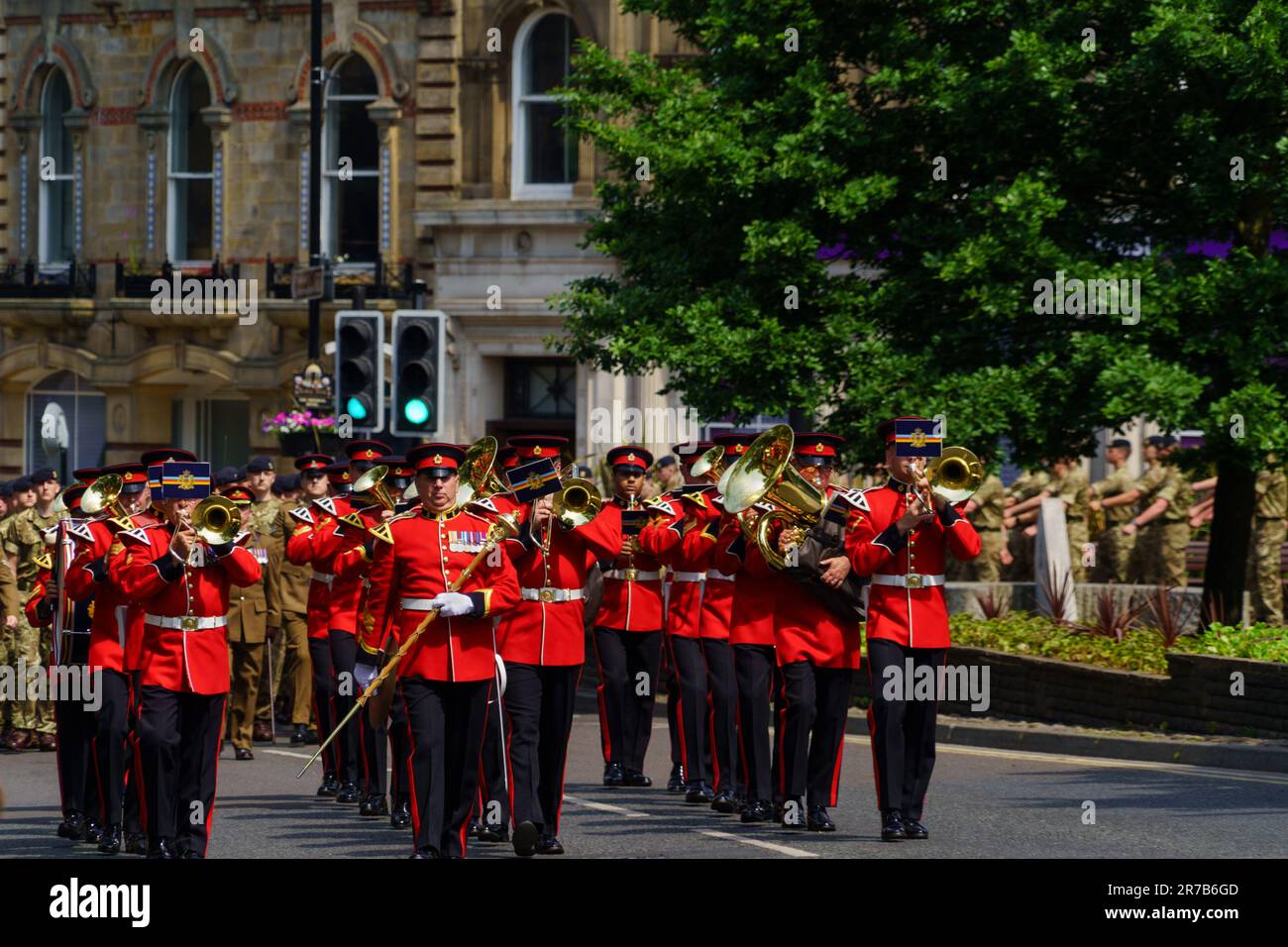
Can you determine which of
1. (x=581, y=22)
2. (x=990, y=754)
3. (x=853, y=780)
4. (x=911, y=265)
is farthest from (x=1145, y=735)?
(x=581, y=22)

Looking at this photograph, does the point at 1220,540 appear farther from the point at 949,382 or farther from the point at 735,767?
the point at 735,767

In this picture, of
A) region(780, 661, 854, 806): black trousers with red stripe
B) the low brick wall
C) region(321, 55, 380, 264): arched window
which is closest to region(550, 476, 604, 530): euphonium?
region(780, 661, 854, 806): black trousers with red stripe

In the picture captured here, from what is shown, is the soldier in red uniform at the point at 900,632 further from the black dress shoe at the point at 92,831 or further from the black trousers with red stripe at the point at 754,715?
the black dress shoe at the point at 92,831

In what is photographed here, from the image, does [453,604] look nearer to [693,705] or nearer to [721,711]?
[721,711]

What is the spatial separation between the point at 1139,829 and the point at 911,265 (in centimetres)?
762

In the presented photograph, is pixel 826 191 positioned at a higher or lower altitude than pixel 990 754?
higher

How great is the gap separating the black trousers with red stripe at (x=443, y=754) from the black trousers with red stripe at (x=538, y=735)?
0.48 m

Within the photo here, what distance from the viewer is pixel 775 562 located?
12539mm

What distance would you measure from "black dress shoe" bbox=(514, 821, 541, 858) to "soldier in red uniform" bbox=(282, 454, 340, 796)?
315 centimetres

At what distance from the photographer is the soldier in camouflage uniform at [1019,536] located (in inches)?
956

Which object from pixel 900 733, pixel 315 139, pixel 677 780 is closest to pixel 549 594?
pixel 900 733

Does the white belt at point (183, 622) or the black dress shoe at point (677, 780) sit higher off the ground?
the white belt at point (183, 622)

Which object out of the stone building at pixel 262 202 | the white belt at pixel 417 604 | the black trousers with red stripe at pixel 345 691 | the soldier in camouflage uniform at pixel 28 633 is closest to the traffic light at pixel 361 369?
the soldier in camouflage uniform at pixel 28 633

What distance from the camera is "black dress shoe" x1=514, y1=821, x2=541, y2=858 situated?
452 inches
